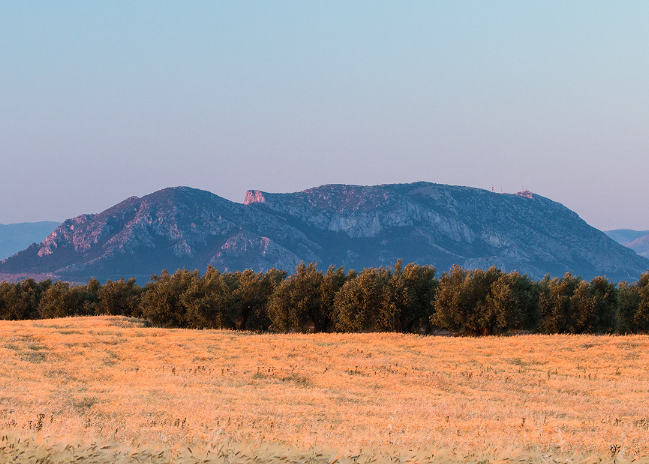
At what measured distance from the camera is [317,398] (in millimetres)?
20719

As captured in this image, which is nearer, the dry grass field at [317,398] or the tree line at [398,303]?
the dry grass field at [317,398]

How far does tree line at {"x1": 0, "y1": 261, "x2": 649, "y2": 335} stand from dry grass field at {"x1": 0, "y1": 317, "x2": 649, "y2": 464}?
54.1 feet

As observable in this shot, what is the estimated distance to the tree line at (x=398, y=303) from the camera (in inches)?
2366

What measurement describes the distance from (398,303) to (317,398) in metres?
44.0

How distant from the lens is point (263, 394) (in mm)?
21578

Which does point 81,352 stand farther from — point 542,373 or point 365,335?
point 542,373

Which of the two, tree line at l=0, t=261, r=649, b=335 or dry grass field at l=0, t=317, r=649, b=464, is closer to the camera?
dry grass field at l=0, t=317, r=649, b=464

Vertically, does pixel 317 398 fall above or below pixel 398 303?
below

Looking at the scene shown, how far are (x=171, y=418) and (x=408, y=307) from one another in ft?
166

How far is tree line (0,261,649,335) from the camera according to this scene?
6009 cm

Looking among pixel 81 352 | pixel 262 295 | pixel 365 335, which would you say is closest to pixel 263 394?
pixel 81 352

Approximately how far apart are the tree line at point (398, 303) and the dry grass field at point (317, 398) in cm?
1649

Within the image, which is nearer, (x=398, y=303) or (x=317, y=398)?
(x=317, y=398)

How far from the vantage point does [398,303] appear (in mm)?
63844
